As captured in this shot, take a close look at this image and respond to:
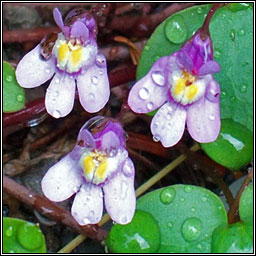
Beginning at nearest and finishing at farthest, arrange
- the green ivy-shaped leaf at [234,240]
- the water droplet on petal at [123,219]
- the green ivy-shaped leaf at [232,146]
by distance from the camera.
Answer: the water droplet on petal at [123,219]
the green ivy-shaped leaf at [234,240]
the green ivy-shaped leaf at [232,146]

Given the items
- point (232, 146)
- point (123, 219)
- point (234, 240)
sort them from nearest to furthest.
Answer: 1. point (123, 219)
2. point (234, 240)
3. point (232, 146)

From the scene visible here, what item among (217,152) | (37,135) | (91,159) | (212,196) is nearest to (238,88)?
(217,152)

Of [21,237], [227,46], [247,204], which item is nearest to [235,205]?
[247,204]

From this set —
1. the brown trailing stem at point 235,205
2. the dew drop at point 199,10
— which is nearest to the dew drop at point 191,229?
the brown trailing stem at point 235,205

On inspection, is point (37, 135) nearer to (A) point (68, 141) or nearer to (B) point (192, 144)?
(A) point (68, 141)

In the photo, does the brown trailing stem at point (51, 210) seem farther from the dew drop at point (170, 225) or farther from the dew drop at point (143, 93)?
the dew drop at point (143, 93)

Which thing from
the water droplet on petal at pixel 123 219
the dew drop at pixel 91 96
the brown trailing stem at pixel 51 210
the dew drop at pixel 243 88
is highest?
the dew drop at pixel 91 96

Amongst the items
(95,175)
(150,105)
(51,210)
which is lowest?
(51,210)

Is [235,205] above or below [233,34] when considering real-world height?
below

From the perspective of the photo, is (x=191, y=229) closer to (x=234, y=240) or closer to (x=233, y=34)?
(x=234, y=240)
